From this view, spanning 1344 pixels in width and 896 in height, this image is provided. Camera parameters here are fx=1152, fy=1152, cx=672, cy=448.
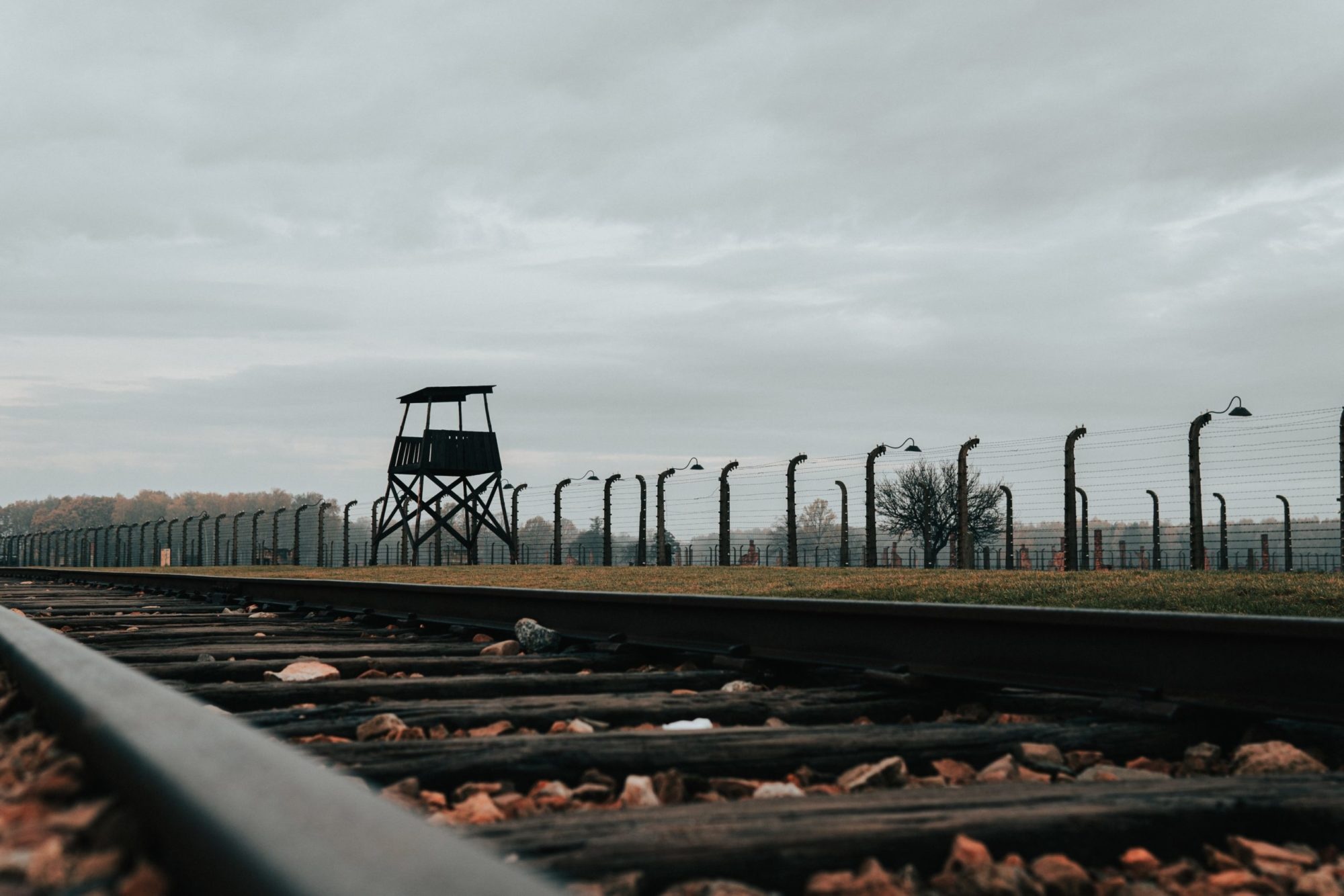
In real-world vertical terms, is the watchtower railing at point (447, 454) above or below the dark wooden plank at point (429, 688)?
above

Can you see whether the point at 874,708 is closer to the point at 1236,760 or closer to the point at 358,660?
the point at 1236,760

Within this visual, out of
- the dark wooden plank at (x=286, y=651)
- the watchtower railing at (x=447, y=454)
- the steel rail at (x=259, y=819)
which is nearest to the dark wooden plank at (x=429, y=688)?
the dark wooden plank at (x=286, y=651)

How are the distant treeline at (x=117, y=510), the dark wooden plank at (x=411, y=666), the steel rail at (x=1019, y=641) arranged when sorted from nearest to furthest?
the steel rail at (x=1019, y=641), the dark wooden plank at (x=411, y=666), the distant treeline at (x=117, y=510)

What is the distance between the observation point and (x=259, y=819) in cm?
104

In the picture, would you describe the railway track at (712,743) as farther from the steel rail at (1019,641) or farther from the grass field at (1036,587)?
the grass field at (1036,587)

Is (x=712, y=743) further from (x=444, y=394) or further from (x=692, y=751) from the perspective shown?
(x=444, y=394)

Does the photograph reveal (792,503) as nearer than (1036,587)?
No

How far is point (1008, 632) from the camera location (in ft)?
13.6

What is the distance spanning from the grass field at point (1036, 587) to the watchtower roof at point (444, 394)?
16587mm

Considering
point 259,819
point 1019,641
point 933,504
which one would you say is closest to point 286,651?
point 1019,641

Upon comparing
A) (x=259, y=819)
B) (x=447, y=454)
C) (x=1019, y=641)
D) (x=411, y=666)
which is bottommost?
(x=411, y=666)

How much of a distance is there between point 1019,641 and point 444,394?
28.9 metres

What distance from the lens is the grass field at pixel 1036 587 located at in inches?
311

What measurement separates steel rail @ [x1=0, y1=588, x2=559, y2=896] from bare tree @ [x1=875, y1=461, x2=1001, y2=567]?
48.6 meters
